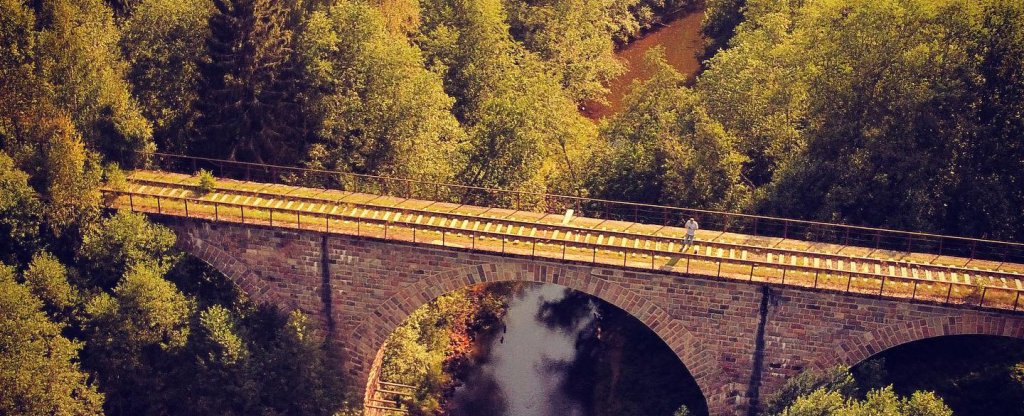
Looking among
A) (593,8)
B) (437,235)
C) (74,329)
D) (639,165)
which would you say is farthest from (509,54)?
(74,329)

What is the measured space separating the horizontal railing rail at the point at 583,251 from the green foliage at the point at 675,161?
8254mm

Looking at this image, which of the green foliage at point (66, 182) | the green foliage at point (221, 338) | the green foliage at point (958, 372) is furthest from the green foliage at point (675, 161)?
the green foliage at point (66, 182)

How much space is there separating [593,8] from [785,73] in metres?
26.0

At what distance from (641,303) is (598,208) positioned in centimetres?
1102

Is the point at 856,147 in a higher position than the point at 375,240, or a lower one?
higher

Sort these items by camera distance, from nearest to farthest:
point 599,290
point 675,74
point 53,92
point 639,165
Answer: point 599,290, point 53,92, point 639,165, point 675,74

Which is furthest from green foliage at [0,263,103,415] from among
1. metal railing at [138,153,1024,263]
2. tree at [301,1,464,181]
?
tree at [301,1,464,181]

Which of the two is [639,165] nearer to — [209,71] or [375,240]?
[375,240]

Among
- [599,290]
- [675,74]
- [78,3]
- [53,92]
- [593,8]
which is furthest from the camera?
[593,8]

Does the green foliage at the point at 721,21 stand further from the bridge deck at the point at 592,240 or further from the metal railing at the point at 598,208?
the bridge deck at the point at 592,240

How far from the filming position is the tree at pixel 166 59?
44.9m

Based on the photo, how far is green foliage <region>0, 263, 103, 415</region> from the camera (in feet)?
109

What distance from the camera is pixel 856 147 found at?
41281mm

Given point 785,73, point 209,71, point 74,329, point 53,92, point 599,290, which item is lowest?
point 74,329
